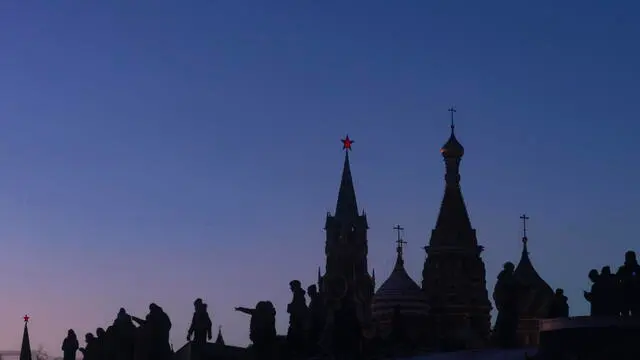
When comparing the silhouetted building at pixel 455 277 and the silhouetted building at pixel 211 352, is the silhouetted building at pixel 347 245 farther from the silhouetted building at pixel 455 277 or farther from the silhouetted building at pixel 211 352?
the silhouetted building at pixel 211 352

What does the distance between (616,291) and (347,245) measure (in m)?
39.7

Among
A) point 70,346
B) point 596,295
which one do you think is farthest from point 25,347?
point 596,295

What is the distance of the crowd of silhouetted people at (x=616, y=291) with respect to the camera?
25609 millimetres

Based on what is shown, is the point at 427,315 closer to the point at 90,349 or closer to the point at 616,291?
the point at 90,349

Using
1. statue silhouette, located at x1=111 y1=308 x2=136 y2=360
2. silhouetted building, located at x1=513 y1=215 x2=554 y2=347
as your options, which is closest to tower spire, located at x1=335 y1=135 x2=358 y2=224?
silhouetted building, located at x1=513 y1=215 x2=554 y2=347

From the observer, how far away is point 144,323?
35.6 meters

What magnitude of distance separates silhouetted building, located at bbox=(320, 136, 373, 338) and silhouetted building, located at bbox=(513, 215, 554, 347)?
1081cm

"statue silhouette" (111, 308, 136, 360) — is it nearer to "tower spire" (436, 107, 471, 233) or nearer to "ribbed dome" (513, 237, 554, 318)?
"ribbed dome" (513, 237, 554, 318)

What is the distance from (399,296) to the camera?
55719 millimetres

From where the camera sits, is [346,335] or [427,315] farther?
[427,315]

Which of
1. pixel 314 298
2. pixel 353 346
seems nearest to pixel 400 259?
pixel 314 298

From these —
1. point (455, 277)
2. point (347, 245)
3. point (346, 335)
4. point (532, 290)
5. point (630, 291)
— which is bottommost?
point (346, 335)

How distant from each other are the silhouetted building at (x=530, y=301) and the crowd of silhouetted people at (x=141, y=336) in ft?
33.0

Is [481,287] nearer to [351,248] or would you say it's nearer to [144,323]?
[351,248]
